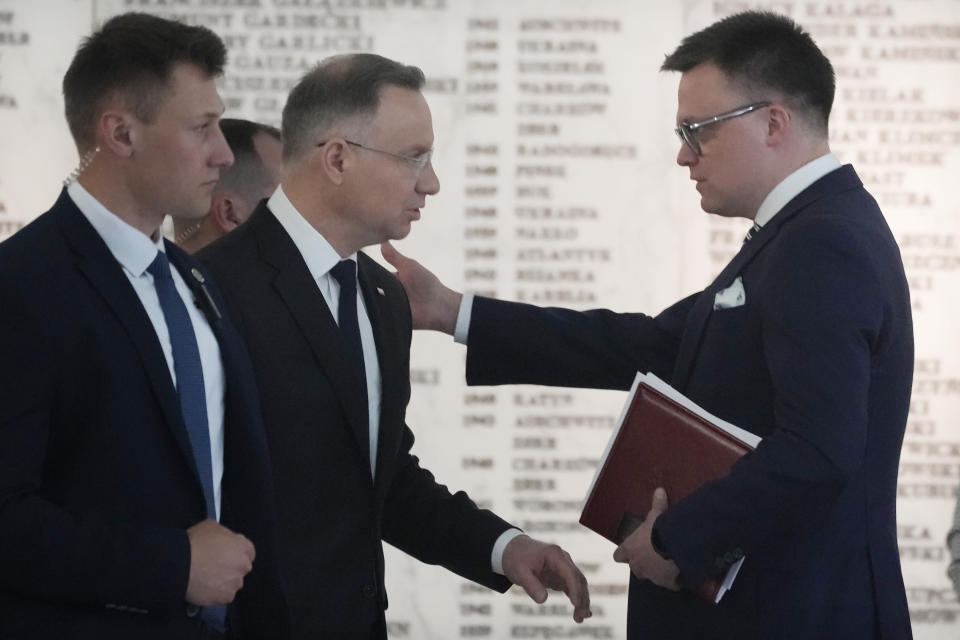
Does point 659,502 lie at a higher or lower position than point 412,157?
lower

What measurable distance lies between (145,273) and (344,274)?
1.96ft

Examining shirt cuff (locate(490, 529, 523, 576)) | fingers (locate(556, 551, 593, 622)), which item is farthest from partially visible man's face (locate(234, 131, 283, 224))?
fingers (locate(556, 551, 593, 622))

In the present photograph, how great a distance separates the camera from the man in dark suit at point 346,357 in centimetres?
215

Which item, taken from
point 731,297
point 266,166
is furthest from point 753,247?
point 266,166

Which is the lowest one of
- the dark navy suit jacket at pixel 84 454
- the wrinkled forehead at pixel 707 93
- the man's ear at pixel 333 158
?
the dark navy suit jacket at pixel 84 454

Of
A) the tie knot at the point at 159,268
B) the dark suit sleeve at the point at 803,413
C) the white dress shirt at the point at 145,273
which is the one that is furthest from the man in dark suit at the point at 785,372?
the tie knot at the point at 159,268

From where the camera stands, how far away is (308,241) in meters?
2.33

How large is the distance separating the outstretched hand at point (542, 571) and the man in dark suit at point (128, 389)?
0.66 meters

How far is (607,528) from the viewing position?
232 cm

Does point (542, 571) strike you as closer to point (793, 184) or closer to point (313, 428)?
point (313, 428)

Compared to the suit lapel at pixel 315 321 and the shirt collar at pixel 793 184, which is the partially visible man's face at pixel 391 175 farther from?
the shirt collar at pixel 793 184

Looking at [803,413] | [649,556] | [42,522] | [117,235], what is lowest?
[649,556]

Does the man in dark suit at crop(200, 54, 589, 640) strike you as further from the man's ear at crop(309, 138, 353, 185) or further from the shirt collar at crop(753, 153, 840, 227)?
the shirt collar at crop(753, 153, 840, 227)

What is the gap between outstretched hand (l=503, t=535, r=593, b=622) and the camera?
2.43 meters
